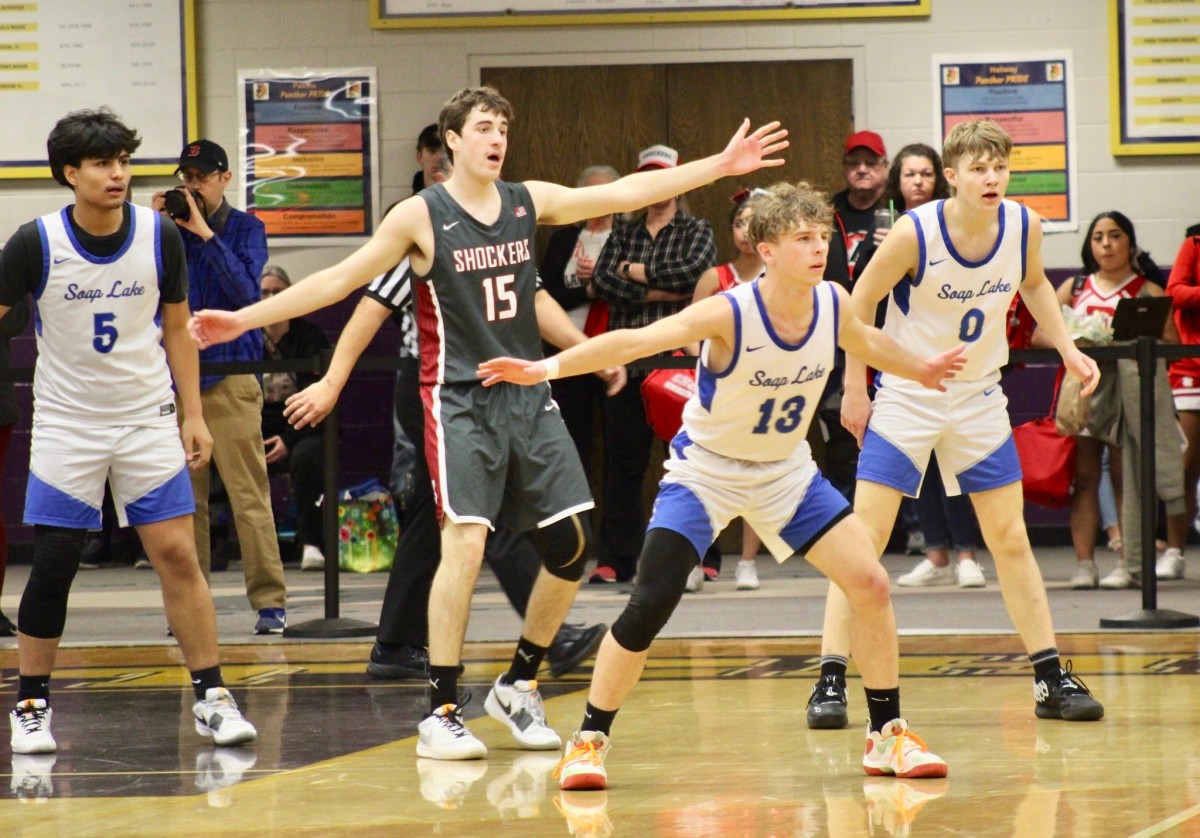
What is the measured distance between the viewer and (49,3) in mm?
9984

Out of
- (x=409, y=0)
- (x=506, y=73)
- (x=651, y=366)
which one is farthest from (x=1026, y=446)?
(x=409, y=0)

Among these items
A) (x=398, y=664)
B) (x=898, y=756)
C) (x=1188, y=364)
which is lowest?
(x=398, y=664)

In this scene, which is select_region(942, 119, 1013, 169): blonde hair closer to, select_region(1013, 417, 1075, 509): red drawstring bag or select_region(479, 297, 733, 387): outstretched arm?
select_region(479, 297, 733, 387): outstretched arm

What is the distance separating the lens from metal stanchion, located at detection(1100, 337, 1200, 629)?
261 inches

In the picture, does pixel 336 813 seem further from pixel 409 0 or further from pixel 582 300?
pixel 409 0

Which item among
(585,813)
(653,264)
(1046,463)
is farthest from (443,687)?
(1046,463)

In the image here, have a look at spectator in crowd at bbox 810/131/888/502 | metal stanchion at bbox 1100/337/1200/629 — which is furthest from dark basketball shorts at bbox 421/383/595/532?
spectator in crowd at bbox 810/131/888/502

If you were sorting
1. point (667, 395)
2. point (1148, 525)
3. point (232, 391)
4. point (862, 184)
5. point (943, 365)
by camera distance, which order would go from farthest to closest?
1. point (862, 184)
2. point (667, 395)
3. point (232, 391)
4. point (1148, 525)
5. point (943, 365)

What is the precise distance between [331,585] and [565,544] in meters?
2.39

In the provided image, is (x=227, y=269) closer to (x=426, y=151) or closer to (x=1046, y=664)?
(x=426, y=151)

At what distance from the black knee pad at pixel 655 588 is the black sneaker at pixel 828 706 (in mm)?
892

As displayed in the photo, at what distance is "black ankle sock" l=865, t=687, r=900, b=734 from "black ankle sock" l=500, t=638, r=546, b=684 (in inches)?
41.9

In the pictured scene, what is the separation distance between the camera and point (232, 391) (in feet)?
23.0

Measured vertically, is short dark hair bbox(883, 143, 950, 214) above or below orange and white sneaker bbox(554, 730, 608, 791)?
above
